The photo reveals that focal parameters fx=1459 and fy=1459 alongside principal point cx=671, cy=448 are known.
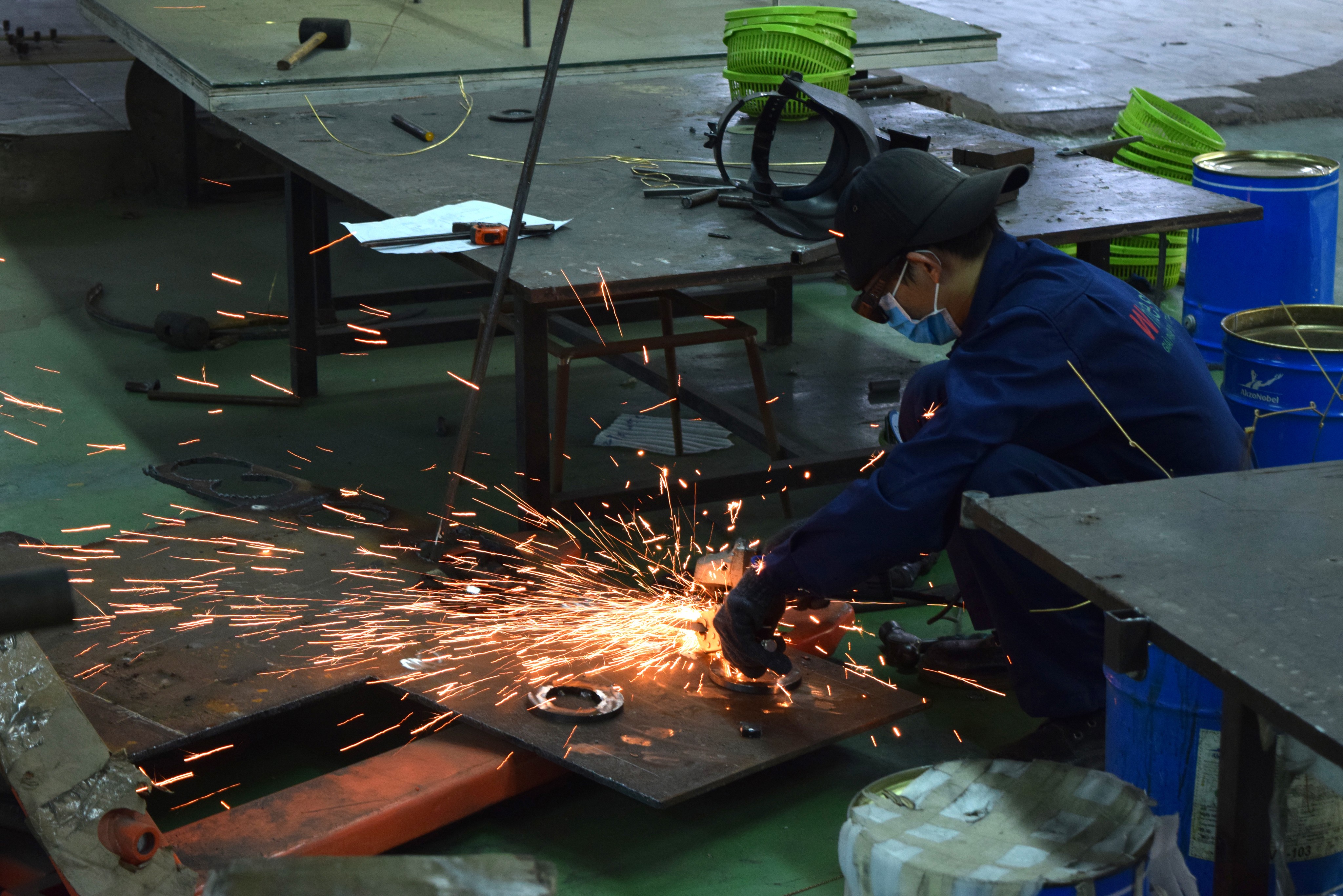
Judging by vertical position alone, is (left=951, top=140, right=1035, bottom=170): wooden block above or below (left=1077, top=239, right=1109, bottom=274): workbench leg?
above

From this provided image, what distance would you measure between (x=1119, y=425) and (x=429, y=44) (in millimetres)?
4189

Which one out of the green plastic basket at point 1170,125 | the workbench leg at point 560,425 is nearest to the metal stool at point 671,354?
the workbench leg at point 560,425

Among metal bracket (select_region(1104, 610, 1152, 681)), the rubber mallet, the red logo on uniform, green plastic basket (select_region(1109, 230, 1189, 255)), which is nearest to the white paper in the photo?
the red logo on uniform

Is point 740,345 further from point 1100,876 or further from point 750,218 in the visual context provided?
point 1100,876

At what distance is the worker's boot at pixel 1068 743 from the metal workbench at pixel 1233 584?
0.83m

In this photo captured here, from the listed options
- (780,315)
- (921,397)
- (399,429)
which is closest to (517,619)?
(921,397)

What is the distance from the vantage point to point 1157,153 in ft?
20.1

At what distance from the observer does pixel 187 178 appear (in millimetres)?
7570

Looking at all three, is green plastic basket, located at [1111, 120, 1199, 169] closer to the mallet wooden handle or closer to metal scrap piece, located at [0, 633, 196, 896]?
the mallet wooden handle

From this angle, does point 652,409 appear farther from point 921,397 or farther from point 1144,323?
point 1144,323

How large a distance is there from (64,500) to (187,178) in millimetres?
3621

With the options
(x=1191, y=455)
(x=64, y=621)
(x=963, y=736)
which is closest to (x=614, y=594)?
(x=963, y=736)

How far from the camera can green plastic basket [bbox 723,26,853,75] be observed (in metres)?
4.71

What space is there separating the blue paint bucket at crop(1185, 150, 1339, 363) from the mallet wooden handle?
10.9ft
